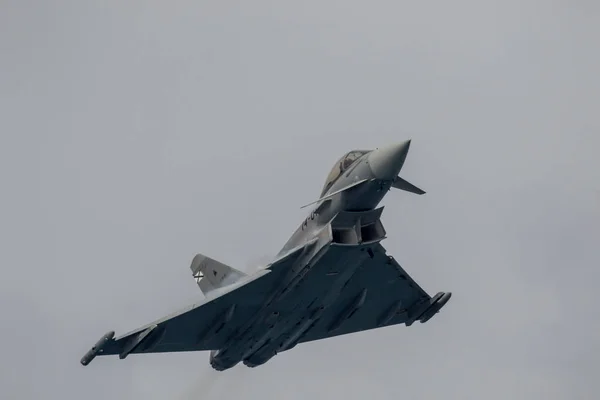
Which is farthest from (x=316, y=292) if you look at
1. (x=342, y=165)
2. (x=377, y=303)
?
(x=377, y=303)

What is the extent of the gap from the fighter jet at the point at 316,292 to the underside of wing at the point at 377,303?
0.05 meters

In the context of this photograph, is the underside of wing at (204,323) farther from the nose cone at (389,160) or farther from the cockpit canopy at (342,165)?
the nose cone at (389,160)

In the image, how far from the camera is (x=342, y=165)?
4062 centimetres

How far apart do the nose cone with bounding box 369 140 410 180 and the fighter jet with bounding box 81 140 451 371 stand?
0.04 m

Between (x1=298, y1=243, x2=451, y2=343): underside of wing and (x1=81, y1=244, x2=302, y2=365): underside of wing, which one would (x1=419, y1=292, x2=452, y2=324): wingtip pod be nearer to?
(x1=298, y1=243, x2=451, y2=343): underside of wing

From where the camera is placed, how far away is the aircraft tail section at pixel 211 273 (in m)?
46.8

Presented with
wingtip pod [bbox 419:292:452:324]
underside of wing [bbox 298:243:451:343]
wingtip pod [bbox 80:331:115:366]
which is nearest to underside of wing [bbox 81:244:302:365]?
wingtip pod [bbox 80:331:115:366]

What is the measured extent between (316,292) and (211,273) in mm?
8436

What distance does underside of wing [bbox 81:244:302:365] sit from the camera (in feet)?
137

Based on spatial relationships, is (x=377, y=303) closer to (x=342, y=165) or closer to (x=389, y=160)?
(x=342, y=165)

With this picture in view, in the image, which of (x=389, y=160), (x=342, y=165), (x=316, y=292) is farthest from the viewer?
(x=316, y=292)

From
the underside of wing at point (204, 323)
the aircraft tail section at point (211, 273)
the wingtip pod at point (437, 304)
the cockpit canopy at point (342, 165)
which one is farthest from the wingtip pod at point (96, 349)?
the wingtip pod at point (437, 304)

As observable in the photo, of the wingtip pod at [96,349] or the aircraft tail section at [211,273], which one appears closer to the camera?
the wingtip pod at [96,349]

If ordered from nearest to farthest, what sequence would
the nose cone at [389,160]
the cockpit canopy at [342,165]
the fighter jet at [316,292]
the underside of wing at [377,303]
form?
the nose cone at [389,160]
the fighter jet at [316,292]
the cockpit canopy at [342,165]
the underside of wing at [377,303]
